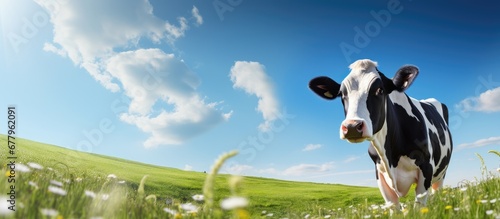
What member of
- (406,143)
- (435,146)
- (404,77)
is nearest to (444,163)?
(435,146)

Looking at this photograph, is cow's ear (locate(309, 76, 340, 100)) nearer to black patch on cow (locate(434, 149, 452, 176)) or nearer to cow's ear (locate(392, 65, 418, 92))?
cow's ear (locate(392, 65, 418, 92))

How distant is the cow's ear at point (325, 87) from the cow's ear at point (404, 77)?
1004 millimetres

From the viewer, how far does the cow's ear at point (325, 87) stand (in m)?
8.04

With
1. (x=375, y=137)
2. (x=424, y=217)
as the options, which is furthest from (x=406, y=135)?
(x=424, y=217)

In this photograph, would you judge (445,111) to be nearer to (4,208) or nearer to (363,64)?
(363,64)

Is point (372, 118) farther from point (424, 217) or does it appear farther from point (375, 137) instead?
point (424, 217)

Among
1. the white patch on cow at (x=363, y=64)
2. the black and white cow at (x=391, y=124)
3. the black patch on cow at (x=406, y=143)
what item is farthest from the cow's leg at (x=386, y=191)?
the white patch on cow at (x=363, y=64)

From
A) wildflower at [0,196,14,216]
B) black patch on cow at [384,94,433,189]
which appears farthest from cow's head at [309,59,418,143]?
wildflower at [0,196,14,216]

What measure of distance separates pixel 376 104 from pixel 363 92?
0.98 feet

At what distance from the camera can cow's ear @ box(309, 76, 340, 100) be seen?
316 inches

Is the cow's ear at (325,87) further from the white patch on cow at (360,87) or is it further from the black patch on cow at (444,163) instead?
the black patch on cow at (444,163)

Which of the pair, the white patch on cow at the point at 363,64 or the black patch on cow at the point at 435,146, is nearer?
the white patch on cow at the point at 363,64

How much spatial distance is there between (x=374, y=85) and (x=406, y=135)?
1.33m

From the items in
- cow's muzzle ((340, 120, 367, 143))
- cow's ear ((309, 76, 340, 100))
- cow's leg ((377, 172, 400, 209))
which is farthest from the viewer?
cow's ear ((309, 76, 340, 100))
